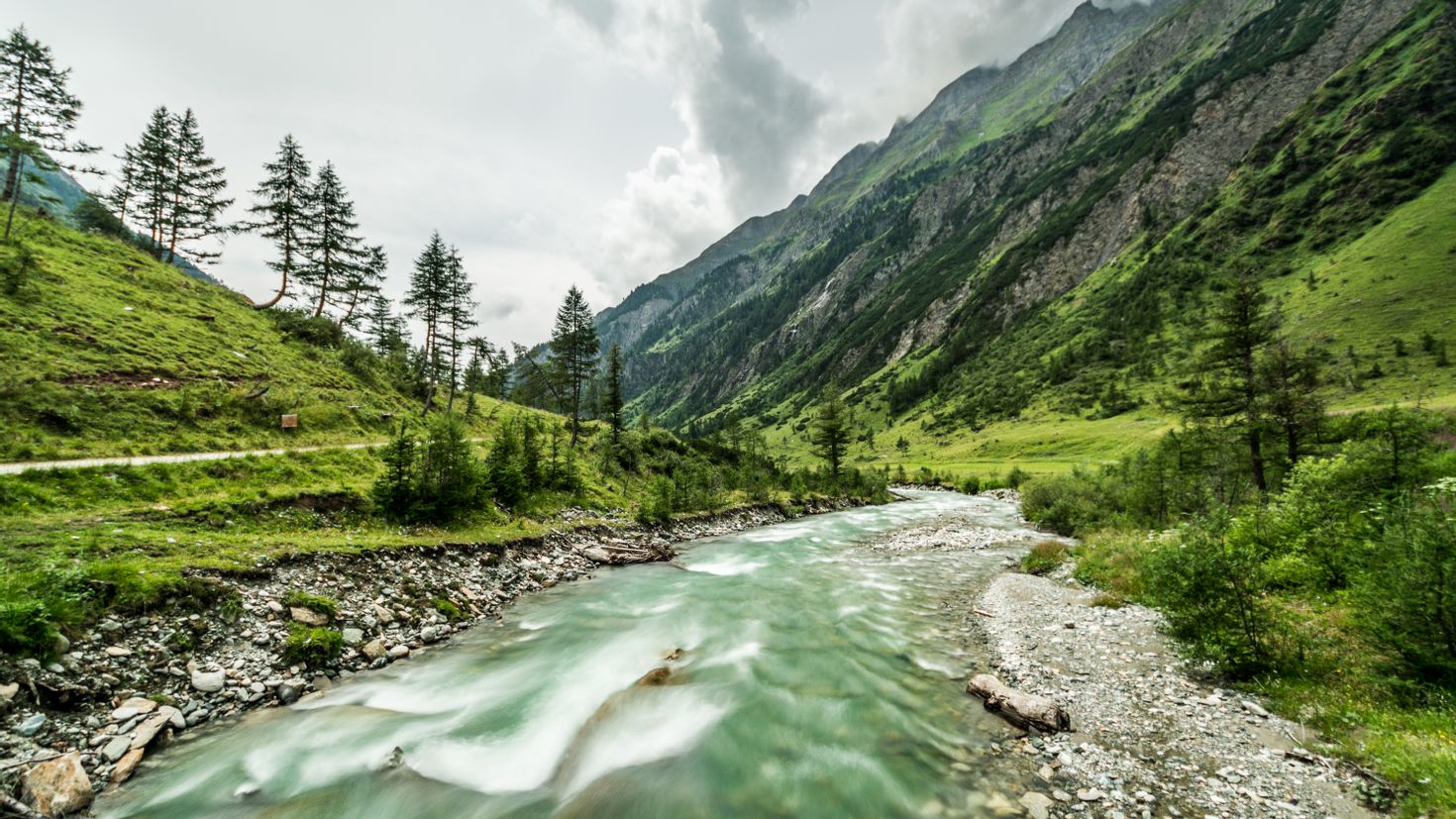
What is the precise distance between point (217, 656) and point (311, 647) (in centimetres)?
161

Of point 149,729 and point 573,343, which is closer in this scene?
point 149,729

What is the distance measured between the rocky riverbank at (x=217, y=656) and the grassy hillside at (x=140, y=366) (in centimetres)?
1223

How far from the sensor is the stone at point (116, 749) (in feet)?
25.4

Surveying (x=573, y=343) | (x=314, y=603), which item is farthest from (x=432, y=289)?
(x=314, y=603)

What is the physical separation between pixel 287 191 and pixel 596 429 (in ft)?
116

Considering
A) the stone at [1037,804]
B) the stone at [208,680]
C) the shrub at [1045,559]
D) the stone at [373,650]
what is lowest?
the shrub at [1045,559]

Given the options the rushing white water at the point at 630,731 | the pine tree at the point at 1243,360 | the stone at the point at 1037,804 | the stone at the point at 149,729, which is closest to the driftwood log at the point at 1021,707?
Answer: the rushing white water at the point at 630,731

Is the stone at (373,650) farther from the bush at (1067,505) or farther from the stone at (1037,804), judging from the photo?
the bush at (1067,505)

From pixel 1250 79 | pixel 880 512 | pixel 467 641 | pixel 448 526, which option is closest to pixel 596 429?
pixel 880 512

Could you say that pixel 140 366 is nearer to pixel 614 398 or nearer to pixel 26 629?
pixel 26 629

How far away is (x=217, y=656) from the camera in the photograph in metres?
10.2

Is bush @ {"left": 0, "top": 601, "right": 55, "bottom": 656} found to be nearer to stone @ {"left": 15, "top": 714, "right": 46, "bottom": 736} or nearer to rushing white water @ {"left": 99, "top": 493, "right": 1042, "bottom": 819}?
stone @ {"left": 15, "top": 714, "right": 46, "bottom": 736}

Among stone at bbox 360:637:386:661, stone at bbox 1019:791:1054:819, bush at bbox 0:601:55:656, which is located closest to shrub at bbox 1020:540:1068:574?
stone at bbox 1019:791:1054:819

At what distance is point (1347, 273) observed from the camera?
97.6m
